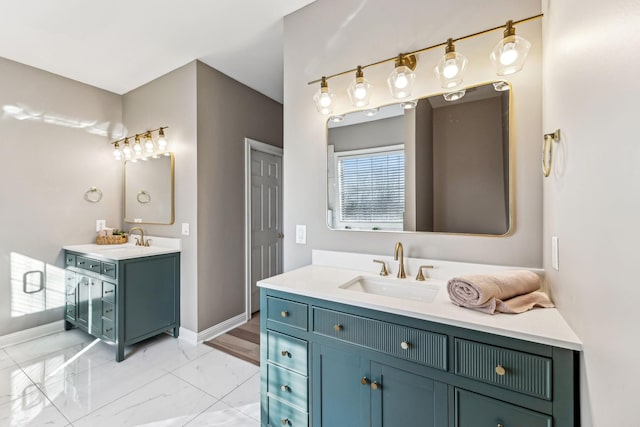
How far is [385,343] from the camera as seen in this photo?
116cm

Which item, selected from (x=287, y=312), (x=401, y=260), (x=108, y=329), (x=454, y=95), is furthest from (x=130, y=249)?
(x=454, y=95)

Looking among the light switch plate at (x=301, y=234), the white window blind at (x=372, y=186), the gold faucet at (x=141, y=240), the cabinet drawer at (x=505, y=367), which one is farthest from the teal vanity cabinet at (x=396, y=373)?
the gold faucet at (x=141, y=240)

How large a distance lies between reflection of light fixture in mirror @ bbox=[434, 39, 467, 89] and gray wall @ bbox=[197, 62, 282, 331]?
218cm

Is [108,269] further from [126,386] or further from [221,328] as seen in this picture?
[221,328]

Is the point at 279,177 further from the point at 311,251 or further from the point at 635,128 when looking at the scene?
the point at 635,128

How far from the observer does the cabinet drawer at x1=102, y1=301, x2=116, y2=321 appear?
2.38 metres

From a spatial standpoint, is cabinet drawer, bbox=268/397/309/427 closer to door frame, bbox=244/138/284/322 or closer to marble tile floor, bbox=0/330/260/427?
marble tile floor, bbox=0/330/260/427

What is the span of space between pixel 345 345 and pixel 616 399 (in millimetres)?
857

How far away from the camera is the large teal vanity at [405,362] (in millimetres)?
891

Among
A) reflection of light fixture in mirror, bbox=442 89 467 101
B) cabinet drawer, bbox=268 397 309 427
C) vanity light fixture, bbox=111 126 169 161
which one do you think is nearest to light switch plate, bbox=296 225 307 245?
cabinet drawer, bbox=268 397 309 427

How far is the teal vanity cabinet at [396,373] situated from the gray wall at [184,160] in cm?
151

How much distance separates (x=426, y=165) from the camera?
5.16ft

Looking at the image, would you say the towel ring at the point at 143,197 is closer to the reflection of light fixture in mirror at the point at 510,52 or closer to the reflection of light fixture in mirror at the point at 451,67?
the reflection of light fixture in mirror at the point at 451,67

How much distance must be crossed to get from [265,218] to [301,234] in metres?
1.61
